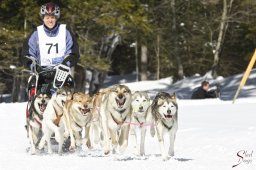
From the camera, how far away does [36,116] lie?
300 inches

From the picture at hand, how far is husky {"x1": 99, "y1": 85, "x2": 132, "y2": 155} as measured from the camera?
7.11m

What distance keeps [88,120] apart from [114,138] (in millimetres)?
392

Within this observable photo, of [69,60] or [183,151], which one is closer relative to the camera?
[183,151]

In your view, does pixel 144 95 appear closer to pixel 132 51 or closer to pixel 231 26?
pixel 231 26

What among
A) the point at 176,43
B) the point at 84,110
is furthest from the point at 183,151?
the point at 176,43

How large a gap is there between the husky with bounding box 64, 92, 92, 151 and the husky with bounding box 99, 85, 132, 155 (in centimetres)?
20

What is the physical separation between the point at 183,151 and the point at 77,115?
1.38 meters

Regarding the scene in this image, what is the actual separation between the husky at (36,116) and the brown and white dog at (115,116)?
73 cm

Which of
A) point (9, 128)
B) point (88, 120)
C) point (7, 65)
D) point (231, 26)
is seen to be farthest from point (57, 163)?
point (231, 26)

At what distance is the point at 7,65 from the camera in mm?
21172

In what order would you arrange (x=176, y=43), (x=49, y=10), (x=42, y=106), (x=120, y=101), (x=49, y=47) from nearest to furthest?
(x=120, y=101), (x=42, y=106), (x=49, y=10), (x=49, y=47), (x=176, y=43)

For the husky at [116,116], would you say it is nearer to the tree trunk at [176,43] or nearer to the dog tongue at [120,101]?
the dog tongue at [120,101]

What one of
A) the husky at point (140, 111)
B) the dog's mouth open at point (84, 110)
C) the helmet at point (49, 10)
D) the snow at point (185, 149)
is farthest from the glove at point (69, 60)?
the snow at point (185, 149)

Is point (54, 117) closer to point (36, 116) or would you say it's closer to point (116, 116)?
point (36, 116)
